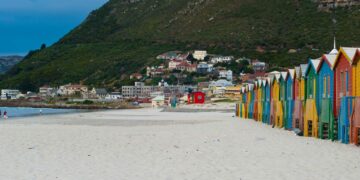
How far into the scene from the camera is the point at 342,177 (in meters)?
11.8

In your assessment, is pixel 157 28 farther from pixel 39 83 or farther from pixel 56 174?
pixel 56 174

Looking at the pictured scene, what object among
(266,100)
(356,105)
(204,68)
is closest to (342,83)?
(356,105)

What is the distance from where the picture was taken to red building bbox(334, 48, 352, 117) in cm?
1998

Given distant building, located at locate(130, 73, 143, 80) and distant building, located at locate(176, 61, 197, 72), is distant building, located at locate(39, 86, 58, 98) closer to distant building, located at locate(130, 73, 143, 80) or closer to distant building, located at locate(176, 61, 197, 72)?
distant building, located at locate(130, 73, 143, 80)

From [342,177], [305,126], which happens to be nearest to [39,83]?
[305,126]

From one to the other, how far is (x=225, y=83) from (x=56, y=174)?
126m

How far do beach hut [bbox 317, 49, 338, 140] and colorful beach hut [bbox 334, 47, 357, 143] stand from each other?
0.88 ft

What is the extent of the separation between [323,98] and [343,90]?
1.81m

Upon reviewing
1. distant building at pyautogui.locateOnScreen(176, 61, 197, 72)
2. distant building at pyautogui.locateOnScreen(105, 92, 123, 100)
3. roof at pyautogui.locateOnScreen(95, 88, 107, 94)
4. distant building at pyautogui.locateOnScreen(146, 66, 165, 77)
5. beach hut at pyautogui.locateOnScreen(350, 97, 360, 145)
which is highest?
distant building at pyautogui.locateOnScreen(176, 61, 197, 72)

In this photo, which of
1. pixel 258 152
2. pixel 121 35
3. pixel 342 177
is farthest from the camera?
pixel 121 35

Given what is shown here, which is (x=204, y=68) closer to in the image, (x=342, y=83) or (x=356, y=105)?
(x=342, y=83)

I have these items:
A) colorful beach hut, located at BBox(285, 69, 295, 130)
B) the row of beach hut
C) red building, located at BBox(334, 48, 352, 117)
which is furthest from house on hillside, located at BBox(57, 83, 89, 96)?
red building, located at BBox(334, 48, 352, 117)

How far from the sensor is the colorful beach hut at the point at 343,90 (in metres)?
19.2

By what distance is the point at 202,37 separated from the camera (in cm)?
16725
